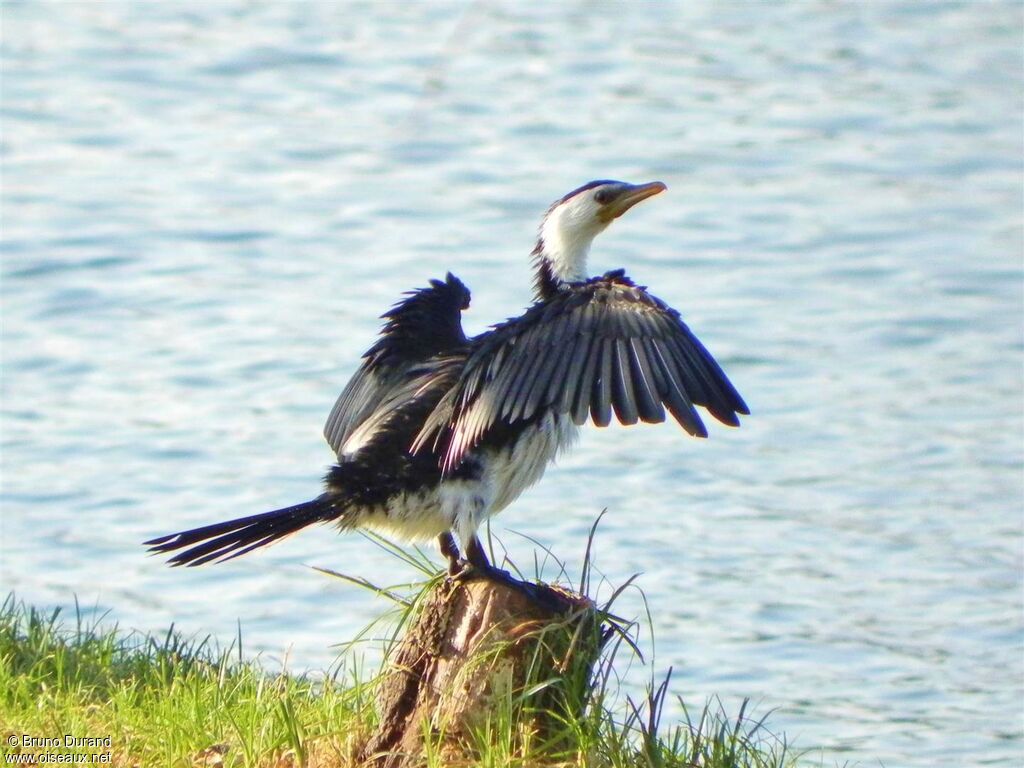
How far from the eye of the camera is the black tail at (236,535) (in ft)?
16.2

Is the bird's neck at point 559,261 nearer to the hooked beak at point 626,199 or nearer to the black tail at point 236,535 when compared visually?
the hooked beak at point 626,199

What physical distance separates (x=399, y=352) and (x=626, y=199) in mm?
936

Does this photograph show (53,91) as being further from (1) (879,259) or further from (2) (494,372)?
(2) (494,372)

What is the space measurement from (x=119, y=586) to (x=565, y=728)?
14.8ft

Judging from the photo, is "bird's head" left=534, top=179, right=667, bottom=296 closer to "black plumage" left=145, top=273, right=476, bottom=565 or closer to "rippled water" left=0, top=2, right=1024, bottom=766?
"black plumage" left=145, top=273, right=476, bottom=565

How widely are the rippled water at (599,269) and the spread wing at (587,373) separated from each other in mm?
873

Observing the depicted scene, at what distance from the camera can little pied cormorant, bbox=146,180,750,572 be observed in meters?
4.79

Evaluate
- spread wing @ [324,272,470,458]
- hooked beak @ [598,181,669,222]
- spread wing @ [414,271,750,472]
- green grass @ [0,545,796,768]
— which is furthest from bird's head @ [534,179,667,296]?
green grass @ [0,545,796,768]

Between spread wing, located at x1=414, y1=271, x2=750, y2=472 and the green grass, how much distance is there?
1.87 feet

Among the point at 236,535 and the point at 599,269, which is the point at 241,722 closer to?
the point at 236,535

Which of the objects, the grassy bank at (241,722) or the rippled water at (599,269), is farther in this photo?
the rippled water at (599,269)

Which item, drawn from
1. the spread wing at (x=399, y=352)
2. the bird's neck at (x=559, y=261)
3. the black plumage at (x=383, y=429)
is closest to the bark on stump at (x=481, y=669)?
the black plumage at (x=383, y=429)

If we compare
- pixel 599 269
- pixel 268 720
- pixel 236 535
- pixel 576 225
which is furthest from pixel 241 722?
pixel 599 269

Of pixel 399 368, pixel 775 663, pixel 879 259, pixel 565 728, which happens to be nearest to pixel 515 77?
pixel 879 259
